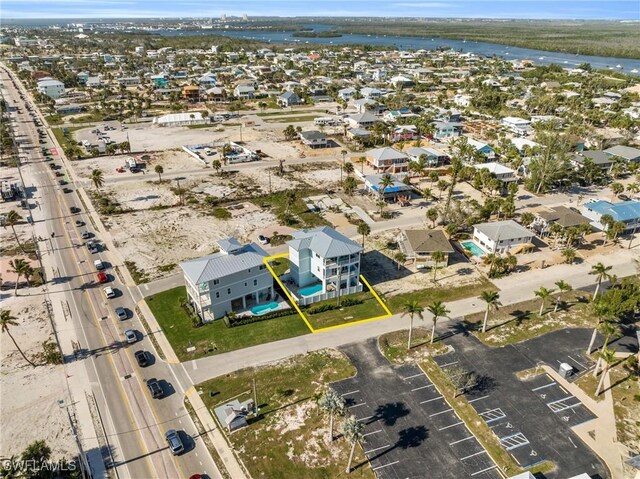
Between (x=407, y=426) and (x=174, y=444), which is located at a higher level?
(x=174, y=444)

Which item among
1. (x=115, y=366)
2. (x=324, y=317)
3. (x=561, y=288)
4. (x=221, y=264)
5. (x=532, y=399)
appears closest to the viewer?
(x=532, y=399)

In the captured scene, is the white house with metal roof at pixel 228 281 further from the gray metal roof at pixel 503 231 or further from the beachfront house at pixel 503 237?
the gray metal roof at pixel 503 231

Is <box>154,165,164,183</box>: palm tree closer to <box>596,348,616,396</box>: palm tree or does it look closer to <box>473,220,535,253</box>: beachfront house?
<box>473,220,535,253</box>: beachfront house

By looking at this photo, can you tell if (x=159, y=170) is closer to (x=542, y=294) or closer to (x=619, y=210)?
(x=542, y=294)

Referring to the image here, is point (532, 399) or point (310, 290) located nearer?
point (532, 399)

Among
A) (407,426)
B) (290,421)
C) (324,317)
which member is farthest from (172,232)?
(407,426)

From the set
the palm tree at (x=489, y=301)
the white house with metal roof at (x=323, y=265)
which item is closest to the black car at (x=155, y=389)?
the white house with metal roof at (x=323, y=265)

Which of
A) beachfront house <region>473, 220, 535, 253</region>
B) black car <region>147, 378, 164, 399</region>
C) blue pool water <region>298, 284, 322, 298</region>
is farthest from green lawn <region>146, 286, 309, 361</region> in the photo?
beachfront house <region>473, 220, 535, 253</region>
